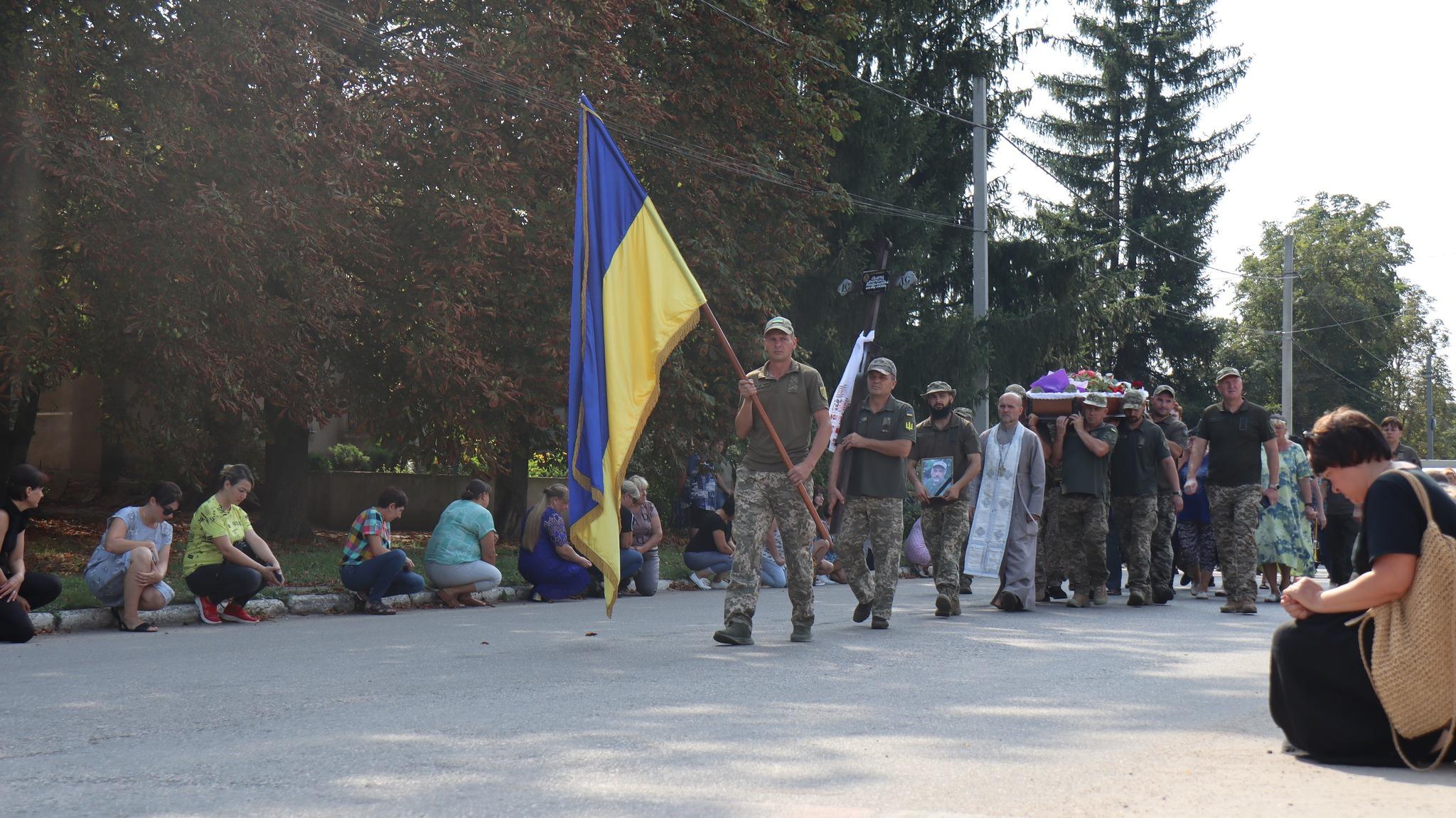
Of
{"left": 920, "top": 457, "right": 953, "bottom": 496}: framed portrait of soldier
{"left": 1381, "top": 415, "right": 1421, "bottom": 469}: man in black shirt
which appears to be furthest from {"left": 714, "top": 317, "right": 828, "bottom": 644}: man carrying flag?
{"left": 1381, "top": 415, "right": 1421, "bottom": 469}: man in black shirt

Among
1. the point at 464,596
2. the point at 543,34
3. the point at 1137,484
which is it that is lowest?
the point at 464,596

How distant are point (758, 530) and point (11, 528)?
552cm

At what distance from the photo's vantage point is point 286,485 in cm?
2231

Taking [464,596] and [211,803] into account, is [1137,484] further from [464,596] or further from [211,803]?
[211,803]

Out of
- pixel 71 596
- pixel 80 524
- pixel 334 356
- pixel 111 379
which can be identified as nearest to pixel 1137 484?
pixel 71 596

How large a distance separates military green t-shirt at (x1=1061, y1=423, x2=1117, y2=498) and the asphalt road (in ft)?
9.59

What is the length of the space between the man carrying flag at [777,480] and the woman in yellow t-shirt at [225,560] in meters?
4.56

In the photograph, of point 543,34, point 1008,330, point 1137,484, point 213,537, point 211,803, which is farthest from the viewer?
point 1008,330

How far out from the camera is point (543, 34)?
19.0 m

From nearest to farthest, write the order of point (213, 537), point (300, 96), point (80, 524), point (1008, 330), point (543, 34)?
point (213, 537)
point (300, 96)
point (543, 34)
point (80, 524)
point (1008, 330)

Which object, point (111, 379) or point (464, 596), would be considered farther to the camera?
point (111, 379)

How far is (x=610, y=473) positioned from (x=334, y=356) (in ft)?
39.0

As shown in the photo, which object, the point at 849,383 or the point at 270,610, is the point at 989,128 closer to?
the point at 849,383

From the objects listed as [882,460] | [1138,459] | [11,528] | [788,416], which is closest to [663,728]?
[788,416]
